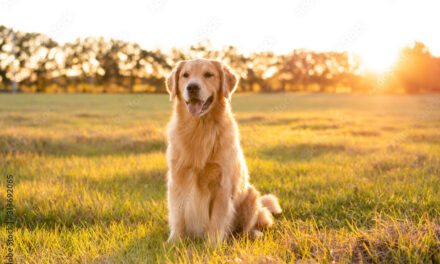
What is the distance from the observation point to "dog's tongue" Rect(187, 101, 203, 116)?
339 cm

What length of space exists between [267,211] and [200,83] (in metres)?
1.53

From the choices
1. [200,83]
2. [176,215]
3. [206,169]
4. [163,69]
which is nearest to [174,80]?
[200,83]

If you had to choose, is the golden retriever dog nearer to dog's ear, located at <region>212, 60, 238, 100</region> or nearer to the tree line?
dog's ear, located at <region>212, 60, 238, 100</region>

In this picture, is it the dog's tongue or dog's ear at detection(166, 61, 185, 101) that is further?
dog's ear at detection(166, 61, 185, 101)

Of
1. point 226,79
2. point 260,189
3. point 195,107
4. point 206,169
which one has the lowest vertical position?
point 260,189

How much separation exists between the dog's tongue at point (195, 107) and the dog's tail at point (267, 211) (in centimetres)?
122

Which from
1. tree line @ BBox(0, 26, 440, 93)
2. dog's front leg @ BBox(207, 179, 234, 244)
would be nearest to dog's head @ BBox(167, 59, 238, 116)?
dog's front leg @ BBox(207, 179, 234, 244)

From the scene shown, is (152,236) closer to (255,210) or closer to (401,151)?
(255,210)

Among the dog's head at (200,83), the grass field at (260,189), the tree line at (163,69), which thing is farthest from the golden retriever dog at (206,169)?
the tree line at (163,69)

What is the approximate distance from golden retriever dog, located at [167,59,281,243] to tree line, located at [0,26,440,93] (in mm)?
44557

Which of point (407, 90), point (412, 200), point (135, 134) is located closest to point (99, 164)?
point (135, 134)

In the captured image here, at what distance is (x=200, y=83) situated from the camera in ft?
11.2

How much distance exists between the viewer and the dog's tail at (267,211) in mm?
3432

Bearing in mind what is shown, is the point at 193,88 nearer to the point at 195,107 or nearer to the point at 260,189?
the point at 195,107
